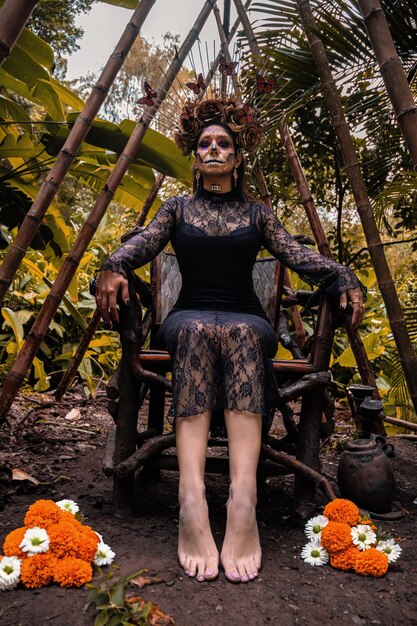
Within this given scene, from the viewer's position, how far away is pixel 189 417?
185 cm

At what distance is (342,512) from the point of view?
1.84m

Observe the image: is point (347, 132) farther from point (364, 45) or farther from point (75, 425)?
point (75, 425)

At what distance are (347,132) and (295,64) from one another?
0.61 metres

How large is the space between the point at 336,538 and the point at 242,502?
31 cm

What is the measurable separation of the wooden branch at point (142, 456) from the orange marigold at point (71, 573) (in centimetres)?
51

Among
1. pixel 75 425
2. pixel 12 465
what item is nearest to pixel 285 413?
pixel 12 465

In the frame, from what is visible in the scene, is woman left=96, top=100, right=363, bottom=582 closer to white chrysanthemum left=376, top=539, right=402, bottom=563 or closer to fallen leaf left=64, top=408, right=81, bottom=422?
white chrysanthemum left=376, top=539, right=402, bottom=563

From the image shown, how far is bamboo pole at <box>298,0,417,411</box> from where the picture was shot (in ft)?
7.60

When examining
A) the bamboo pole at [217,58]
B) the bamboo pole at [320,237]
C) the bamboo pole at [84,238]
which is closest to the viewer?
the bamboo pole at [84,238]

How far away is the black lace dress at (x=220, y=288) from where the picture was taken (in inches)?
74.2

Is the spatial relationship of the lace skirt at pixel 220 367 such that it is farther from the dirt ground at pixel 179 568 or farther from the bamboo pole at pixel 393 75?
the bamboo pole at pixel 393 75

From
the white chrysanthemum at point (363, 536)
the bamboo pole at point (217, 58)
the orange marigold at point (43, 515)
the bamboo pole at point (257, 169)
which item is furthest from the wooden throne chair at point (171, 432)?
the bamboo pole at point (217, 58)

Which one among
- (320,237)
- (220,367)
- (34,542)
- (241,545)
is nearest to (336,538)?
(241,545)

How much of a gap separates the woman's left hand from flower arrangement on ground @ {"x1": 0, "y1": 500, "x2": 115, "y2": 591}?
1171mm
